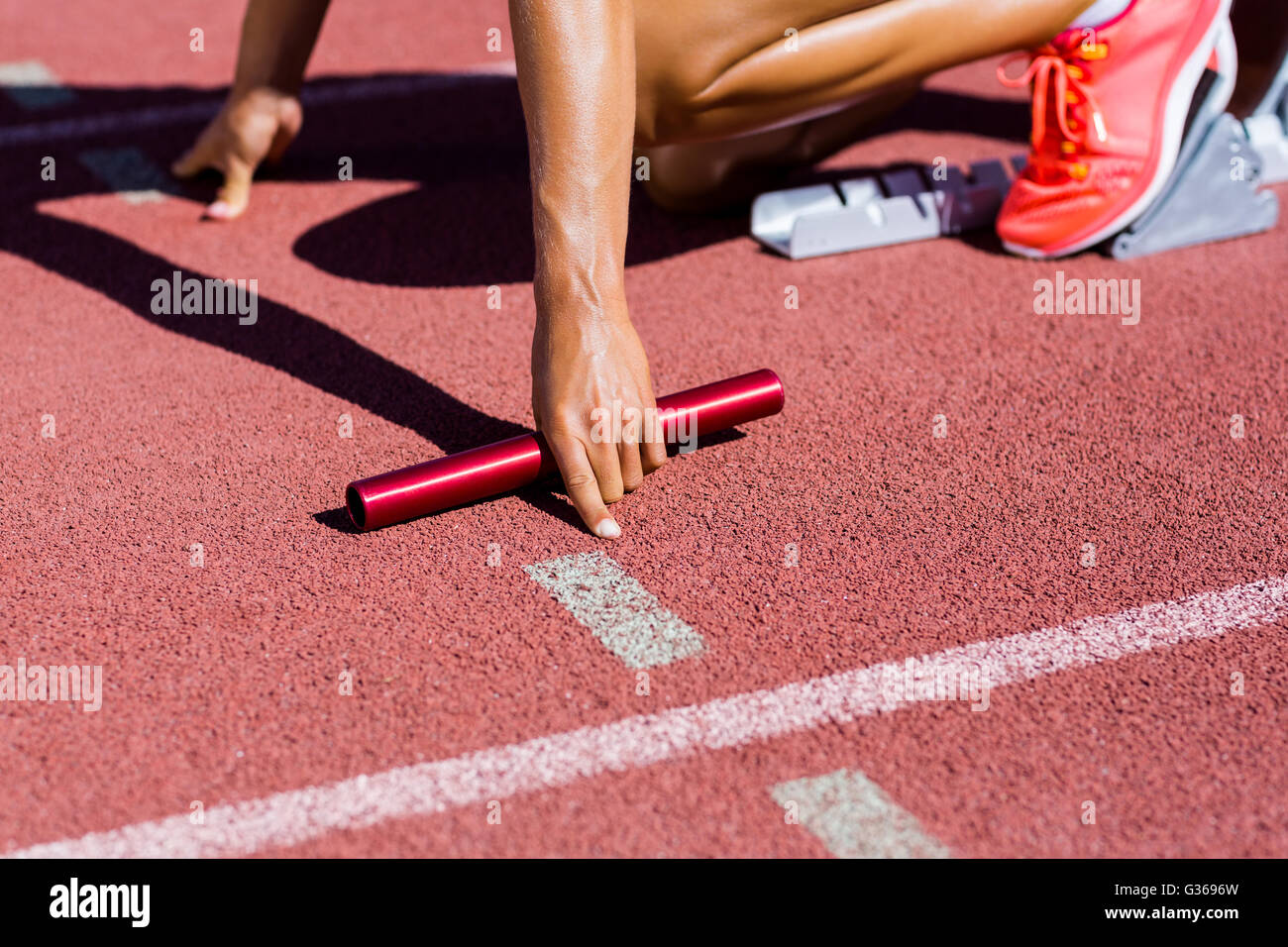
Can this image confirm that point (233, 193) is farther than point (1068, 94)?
Yes

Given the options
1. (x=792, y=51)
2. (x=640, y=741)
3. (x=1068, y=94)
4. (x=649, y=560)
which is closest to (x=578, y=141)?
(x=649, y=560)

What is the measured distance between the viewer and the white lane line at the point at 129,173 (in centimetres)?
387

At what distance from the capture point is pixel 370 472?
256 centimetres

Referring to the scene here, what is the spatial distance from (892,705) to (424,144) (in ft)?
9.34

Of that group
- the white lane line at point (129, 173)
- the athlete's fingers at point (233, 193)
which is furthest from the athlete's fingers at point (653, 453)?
the white lane line at point (129, 173)

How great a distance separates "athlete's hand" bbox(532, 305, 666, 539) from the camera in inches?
90.7

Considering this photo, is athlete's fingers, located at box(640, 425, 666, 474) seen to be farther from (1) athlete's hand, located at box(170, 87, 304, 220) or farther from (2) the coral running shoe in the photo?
(1) athlete's hand, located at box(170, 87, 304, 220)

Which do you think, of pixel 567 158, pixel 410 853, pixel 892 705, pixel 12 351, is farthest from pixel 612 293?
pixel 12 351

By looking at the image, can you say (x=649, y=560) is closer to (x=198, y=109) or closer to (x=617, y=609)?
(x=617, y=609)

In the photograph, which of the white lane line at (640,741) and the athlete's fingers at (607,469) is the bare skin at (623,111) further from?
the white lane line at (640,741)

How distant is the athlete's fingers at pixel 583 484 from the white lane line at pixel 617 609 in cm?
5

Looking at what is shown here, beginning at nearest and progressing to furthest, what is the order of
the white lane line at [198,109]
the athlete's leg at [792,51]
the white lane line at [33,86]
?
1. the athlete's leg at [792,51]
2. the white lane line at [198,109]
3. the white lane line at [33,86]

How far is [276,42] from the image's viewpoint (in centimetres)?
363

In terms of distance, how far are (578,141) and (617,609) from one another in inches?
31.1
